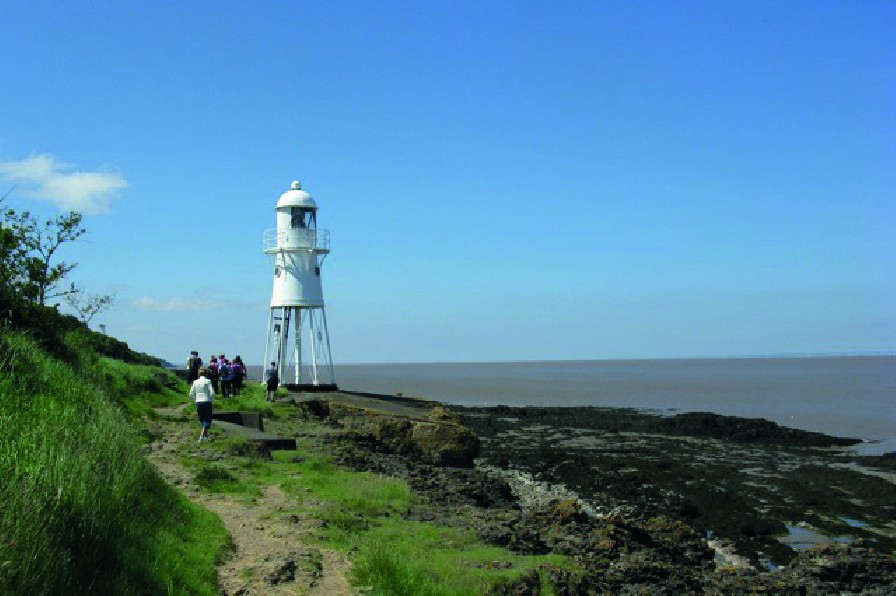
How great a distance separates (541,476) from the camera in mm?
27578

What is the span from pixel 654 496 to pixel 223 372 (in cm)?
1598

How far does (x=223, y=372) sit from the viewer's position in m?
31.3

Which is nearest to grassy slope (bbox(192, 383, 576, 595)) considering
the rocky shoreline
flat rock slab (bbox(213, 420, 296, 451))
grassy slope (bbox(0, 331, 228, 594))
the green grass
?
the green grass

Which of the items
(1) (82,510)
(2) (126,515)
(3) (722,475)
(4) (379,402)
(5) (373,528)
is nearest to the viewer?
(1) (82,510)

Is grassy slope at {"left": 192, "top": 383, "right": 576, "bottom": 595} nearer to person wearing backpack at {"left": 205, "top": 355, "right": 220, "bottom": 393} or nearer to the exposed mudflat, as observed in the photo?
the exposed mudflat

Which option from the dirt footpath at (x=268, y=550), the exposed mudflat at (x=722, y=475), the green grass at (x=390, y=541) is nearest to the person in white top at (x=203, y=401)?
the green grass at (x=390, y=541)

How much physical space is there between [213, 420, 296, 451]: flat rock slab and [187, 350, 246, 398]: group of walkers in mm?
10633

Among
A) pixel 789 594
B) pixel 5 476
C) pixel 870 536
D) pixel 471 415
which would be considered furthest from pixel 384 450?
pixel 471 415

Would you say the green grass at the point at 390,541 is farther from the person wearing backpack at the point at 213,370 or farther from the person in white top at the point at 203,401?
the person wearing backpack at the point at 213,370

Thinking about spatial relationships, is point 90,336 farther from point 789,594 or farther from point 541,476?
point 789,594

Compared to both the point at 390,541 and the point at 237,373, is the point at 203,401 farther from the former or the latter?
the point at 237,373

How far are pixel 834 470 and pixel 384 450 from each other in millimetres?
15510

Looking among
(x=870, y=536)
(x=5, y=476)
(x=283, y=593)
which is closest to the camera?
(x=5, y=476)

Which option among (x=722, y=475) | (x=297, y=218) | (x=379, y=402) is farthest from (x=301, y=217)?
(x=722, y=475)
